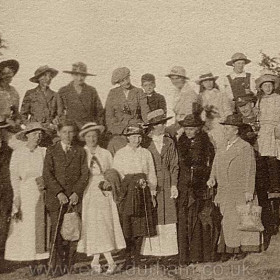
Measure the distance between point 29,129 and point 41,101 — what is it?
0.33m

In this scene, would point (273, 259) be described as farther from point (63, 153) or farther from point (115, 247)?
point (63, 153)

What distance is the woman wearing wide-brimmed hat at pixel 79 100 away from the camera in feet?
14.6

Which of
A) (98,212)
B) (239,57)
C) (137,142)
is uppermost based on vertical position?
(239,57)

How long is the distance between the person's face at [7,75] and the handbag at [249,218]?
7.54 feet

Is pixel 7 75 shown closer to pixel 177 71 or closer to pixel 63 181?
pixel 63 181

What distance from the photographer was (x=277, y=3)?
15.6 feet

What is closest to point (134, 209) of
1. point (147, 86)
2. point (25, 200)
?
point (25, 200)

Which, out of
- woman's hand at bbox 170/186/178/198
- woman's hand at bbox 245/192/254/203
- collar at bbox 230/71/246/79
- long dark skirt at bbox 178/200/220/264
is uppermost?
collar at bbox 230/71/246/79

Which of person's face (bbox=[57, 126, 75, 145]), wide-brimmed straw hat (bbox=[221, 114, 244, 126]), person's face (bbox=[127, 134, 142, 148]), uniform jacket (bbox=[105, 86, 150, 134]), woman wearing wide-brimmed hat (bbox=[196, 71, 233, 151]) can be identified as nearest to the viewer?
person's face (bbox=[57, 126, 75, 145])

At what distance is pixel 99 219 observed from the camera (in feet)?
13.9

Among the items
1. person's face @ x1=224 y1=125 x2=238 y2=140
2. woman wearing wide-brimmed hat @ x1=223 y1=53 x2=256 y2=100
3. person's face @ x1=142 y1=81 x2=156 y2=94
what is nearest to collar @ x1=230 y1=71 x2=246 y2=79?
woman wearing wide-brimmed hat @ x1=223 y1=53 x2=256 y2=100

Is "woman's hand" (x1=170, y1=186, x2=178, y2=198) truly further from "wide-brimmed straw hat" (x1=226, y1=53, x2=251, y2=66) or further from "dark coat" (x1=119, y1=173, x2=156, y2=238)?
"wide-brimmed straw hat" (x1=226, y1=53, x2=251, y2=66)

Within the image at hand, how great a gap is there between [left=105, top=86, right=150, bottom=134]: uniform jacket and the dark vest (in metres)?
0.89

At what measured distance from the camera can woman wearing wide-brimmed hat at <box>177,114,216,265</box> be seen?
4.40 metres
